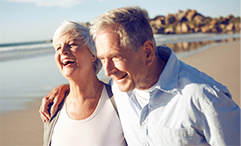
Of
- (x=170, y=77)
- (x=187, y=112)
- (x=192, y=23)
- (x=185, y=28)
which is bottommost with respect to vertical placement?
(x=192, y=23)

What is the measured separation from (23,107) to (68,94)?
3.47m

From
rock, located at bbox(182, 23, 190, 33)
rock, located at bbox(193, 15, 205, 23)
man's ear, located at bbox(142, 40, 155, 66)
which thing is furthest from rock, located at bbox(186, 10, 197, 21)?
man's ear, located at bbox(142, 40, 155, 66)

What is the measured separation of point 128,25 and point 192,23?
165 ft

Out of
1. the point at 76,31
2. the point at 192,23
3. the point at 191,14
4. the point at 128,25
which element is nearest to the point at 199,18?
the point at 191,14

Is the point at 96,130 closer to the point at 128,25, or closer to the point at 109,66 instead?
the point at 109,66

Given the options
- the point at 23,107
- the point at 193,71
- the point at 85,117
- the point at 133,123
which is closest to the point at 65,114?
the point at 85,117

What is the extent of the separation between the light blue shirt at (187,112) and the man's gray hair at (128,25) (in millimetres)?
294

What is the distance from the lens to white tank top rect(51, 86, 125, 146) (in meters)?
2.16

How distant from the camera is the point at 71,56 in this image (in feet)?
7.14

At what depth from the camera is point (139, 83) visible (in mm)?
1824

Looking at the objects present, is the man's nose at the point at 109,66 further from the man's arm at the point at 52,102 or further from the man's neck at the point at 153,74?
the man's arm at the point at 52,102

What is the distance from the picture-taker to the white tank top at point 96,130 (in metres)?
2.16

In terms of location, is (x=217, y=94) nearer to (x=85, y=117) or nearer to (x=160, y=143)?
(x=160, y=143)

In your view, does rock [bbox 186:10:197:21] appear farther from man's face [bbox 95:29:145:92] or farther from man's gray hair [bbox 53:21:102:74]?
man's face [bbox 95:29:145:92]
